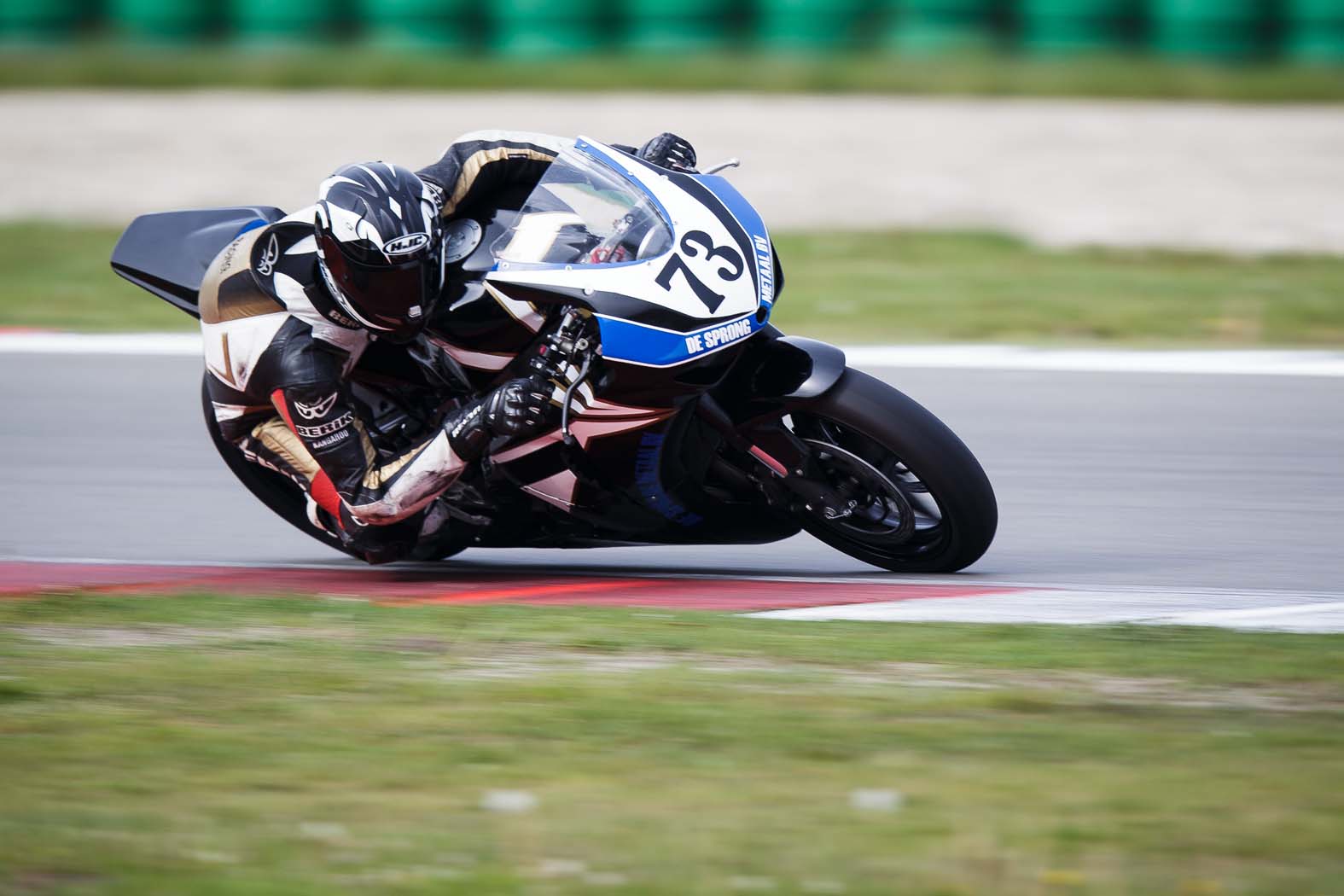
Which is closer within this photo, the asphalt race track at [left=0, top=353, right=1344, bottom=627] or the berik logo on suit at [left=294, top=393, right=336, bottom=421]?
the berik logo on suit at [left=294, top=393, right=336, bottom=421]

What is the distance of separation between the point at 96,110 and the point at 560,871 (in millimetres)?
12657

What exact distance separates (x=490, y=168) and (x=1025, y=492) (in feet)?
7.66

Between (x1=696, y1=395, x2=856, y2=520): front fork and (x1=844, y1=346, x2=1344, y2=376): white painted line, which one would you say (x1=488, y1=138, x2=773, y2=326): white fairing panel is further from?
(x1=844, y1=346, x2=1344, y2=376): white painted line

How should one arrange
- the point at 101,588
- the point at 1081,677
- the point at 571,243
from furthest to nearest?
the point at 101,588, the point at 571,243, the point at 1081,677

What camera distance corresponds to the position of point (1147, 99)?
45.0ft

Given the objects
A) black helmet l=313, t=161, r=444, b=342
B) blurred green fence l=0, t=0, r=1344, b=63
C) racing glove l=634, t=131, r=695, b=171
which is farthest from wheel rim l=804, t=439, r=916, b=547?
blurred green fence l=0, t=0, r=1344, b=63

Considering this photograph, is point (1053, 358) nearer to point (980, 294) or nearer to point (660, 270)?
point (980, 294)

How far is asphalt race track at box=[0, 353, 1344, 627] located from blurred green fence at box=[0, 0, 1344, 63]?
7.39 meters

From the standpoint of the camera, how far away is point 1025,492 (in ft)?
20.0

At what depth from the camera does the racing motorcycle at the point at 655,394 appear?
4.41m

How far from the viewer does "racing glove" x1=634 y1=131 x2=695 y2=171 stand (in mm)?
4797

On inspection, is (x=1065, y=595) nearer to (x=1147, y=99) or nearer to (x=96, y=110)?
(x=1147, y=99)

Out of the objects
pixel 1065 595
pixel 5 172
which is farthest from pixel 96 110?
pixel 1065 595

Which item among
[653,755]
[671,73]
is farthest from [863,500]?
[671,73]
